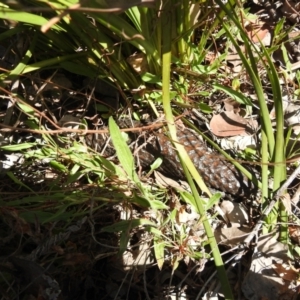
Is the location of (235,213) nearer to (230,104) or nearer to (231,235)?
(231,235)

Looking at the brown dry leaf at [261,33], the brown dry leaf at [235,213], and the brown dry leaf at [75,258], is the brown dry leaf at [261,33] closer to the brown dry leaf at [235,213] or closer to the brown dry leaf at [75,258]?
the brown dry leaf at [235,213]

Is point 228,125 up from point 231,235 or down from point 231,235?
up

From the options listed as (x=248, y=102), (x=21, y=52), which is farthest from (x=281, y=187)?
(x=21, y=52)

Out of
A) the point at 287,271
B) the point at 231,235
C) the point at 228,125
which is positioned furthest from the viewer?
the point at 228,125

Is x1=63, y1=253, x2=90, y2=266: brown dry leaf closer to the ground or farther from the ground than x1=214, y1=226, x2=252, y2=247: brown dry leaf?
farther from the ground

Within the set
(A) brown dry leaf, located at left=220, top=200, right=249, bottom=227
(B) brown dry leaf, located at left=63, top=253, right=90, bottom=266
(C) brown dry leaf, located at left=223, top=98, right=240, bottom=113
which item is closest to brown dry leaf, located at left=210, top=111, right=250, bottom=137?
(C) brown dry leaf, located at left=223, top=98, right=240, bottom=113

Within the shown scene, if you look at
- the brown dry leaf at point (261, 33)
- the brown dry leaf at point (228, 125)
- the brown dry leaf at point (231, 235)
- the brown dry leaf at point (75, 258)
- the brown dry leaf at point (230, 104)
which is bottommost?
the brown dry leaf at point (231, 235)

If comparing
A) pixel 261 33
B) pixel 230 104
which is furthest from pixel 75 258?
pixel 261 33

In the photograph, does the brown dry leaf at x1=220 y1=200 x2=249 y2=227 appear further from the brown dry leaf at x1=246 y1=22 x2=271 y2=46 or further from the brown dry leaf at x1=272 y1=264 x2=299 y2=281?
the brown dry leaf at x1=246 y1=22 x2=271 y2=46

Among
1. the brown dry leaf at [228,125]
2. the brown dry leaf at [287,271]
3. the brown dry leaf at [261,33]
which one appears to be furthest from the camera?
the brown dry leaf at [261,33]

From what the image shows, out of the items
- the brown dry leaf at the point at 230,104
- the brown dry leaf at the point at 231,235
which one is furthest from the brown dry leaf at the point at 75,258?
the brown dry leaf at the point at 230,104
